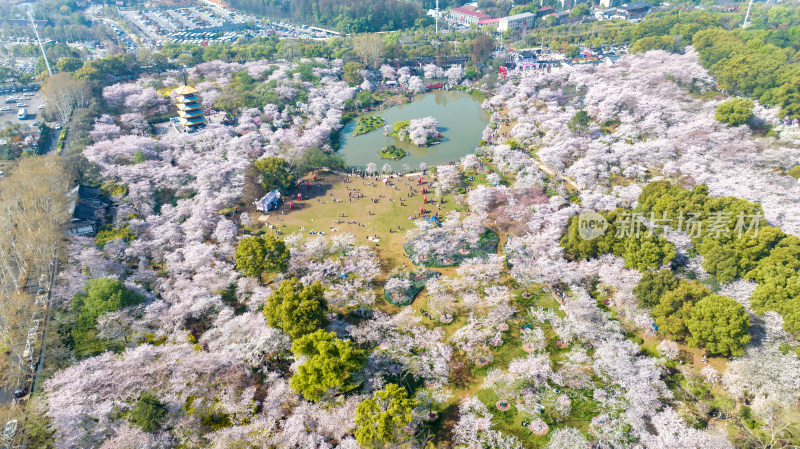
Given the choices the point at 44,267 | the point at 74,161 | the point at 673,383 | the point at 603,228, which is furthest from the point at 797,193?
the point at 74,161

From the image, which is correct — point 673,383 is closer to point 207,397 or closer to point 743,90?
point 207,397

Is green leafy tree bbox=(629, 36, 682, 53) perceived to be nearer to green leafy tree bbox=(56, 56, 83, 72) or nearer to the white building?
the white building

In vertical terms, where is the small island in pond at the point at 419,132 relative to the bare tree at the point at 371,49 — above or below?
below

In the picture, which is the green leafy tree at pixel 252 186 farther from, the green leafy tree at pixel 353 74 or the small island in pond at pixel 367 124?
the green leafy tree at pixel 353 74

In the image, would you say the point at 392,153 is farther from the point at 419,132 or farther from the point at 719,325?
the point at 719,325

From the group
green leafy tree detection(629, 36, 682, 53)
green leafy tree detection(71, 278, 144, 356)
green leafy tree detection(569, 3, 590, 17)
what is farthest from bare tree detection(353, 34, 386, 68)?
green leafy tree detection(71, 278, 144, 356)

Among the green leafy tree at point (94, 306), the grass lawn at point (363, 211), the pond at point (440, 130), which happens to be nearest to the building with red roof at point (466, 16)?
the pond at point (440, 130)

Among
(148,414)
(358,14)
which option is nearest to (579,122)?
(148,414)
